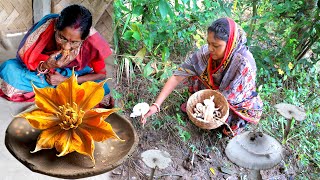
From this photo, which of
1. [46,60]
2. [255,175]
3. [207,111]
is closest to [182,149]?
[207,111]

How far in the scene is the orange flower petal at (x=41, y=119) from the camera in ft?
5.22

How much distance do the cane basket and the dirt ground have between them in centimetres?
26

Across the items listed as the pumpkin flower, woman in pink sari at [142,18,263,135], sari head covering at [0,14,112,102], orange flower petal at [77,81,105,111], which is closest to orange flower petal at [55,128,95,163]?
the pumpkin flower

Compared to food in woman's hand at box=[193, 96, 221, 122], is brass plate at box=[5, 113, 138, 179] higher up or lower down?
higher up

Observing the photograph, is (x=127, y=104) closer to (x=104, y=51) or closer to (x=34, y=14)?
(x=104, y=51)

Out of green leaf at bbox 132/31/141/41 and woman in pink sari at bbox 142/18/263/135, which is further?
green leaf at bbox 132/31/141/41

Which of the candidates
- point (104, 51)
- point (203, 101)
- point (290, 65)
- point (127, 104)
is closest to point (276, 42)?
point (290, 65)

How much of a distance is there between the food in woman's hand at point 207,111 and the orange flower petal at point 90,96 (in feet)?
3.24

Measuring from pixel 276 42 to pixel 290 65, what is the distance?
322mm

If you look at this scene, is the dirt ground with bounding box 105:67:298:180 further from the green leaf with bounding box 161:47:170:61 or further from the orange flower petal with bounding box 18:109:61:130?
the orange flower petal with bounding box 18:109:61:130

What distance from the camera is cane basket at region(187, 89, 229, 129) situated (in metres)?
2.48

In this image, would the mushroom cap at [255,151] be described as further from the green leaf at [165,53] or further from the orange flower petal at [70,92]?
the green leaf at [165,53]

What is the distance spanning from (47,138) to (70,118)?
13cm

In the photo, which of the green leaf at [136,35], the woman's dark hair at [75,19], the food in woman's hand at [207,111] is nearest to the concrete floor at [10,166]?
the woman's dark hair at [75,19]
